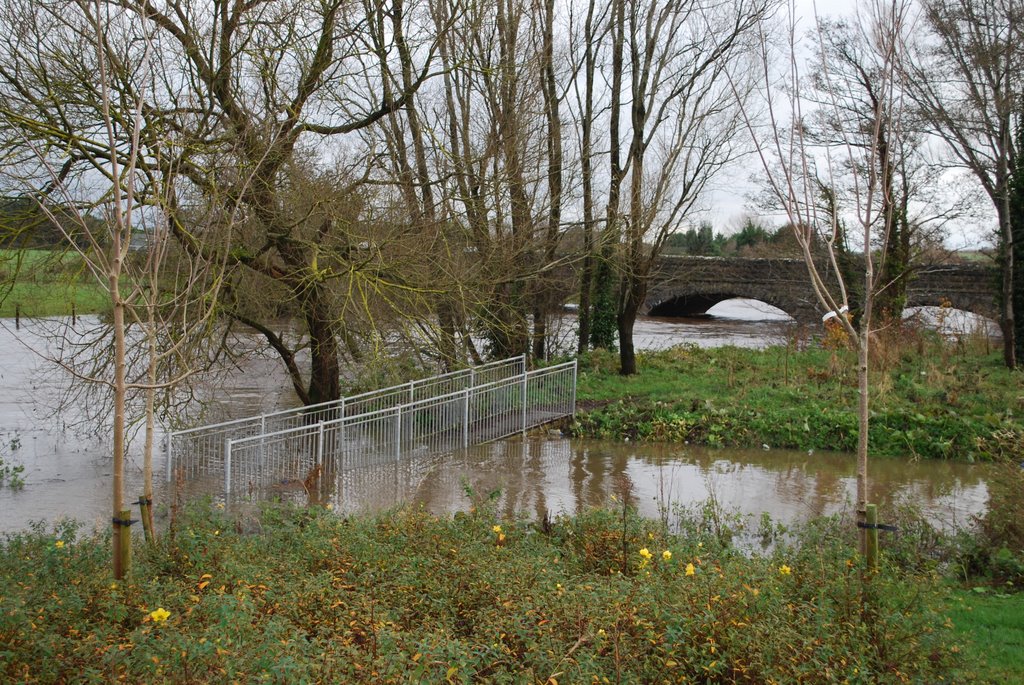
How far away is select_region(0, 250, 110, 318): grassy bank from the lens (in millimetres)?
11281

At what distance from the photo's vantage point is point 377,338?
12.2m

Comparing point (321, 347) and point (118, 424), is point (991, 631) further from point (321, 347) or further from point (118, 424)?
point (321, 347)

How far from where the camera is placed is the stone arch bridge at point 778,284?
30.8 metres

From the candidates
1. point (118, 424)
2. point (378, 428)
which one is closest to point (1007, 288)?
point (378, 428)

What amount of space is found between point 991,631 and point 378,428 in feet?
29.0

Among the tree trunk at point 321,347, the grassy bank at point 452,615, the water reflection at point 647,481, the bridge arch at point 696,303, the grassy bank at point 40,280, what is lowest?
the water reflection at point 647,481

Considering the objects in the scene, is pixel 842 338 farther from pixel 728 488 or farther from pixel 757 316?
pixel 757 316

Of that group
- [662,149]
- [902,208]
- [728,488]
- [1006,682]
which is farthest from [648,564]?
[902,208]

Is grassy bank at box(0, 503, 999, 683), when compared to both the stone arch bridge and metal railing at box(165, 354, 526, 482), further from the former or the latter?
the stone arch bridge

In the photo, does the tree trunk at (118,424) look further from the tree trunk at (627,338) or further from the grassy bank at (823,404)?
the tree trunk at (627,338)

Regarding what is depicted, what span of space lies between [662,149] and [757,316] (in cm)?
3111

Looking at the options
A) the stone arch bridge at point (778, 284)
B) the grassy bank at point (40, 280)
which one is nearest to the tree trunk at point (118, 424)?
the grassy bank at point (40, 280)

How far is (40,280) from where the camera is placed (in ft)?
38.5

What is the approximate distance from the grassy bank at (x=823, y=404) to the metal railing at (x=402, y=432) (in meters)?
0.96
